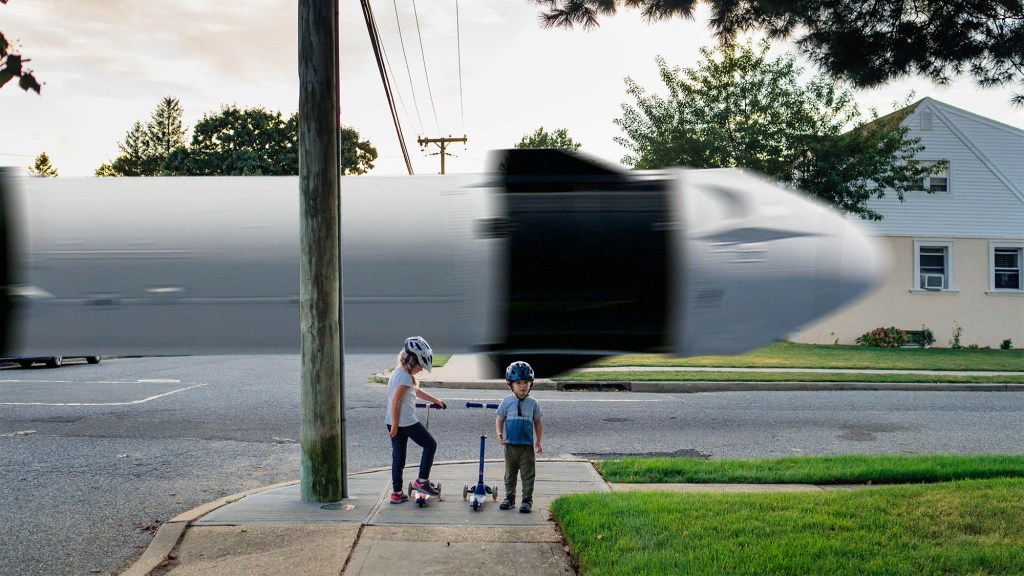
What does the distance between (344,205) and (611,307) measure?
135cm

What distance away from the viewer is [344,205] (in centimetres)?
364

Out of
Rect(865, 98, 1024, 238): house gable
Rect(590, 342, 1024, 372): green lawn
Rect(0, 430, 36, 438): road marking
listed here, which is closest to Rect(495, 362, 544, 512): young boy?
Rect(0, 430, 36, 438): road marking

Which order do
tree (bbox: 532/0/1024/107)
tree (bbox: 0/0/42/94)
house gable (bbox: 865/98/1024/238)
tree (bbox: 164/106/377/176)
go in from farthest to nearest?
tree (bbox: 164/106/377/176)
house gable (bbox: 865/98/1024/238)
tree (bbox: 532/0/1024/107)
tree (bbox: 0/0/42/94)

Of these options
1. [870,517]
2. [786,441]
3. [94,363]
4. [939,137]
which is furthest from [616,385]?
[939,137]

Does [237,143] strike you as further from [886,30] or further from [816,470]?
[886,30]

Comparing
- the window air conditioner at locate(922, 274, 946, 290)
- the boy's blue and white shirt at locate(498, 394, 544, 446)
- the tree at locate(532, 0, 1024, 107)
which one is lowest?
the boy's blue and white shirt at locate(498, 394, 544, 446)

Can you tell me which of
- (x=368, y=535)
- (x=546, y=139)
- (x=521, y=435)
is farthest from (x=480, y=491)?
(x=546, y=139)

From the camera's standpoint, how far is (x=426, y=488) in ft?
21.6

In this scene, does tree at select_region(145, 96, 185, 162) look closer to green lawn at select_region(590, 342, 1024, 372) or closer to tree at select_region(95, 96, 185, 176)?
tree at select_region(95, 96, 185, 176)

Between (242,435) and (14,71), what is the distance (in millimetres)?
7627

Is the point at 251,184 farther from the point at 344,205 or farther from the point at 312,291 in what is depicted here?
the point at 312,291

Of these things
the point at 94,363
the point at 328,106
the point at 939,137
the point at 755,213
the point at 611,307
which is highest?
the point at 939,137

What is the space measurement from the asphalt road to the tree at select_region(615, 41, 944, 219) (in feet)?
25.9

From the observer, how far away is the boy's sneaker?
6527 millimetres
